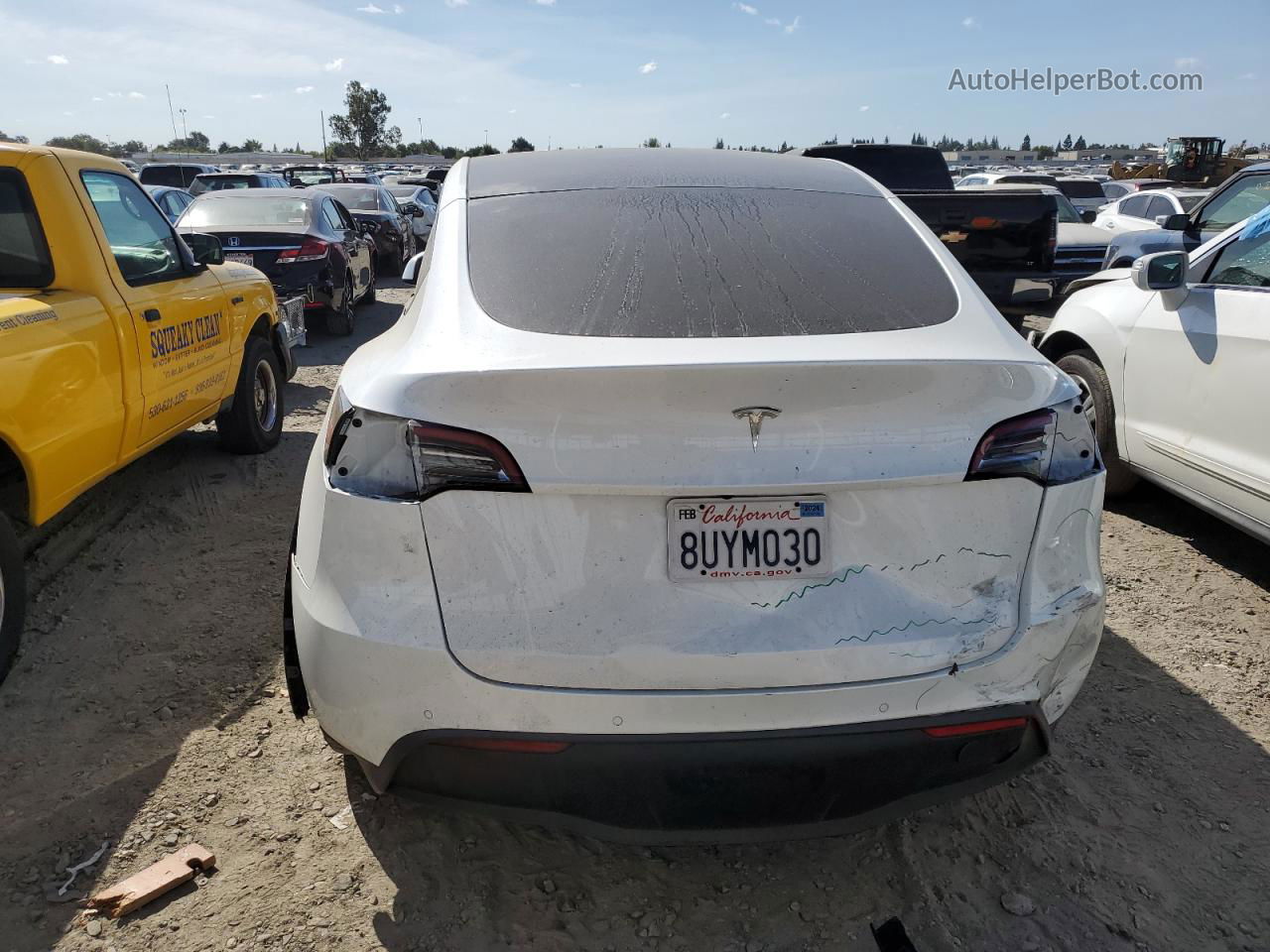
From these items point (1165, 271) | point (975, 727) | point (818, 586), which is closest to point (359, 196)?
point (1165, 271)

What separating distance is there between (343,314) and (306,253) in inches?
38.0

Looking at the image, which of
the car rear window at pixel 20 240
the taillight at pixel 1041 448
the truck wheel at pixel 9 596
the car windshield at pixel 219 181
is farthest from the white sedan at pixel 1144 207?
the truck wheel at pixel 9 596

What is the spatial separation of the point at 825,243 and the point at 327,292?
881 cm

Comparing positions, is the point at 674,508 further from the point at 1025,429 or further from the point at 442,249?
the point at 442,249

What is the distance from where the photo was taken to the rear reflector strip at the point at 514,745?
1988mm

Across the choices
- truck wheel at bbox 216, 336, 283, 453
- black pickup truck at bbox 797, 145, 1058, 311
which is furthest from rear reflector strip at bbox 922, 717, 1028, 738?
black pickup truck at bbox 797, 145, 1058, 311

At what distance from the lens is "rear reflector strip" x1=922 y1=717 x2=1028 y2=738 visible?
6.74 ft

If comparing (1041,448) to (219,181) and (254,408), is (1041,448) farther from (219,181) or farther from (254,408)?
(219,181)

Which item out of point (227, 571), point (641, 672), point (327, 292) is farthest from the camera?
point (327, 292)

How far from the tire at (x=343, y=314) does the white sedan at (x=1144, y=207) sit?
1195 cm

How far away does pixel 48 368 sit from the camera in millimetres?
3521

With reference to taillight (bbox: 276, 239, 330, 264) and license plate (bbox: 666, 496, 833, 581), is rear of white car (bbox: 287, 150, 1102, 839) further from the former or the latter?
taillight (bbox: 276, 239, 330, 264)

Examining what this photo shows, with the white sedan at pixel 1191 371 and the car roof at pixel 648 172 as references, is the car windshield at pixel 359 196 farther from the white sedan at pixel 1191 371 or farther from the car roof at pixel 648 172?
the car roof at pixel 648 172

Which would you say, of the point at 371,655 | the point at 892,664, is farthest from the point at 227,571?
the point at 892,664
